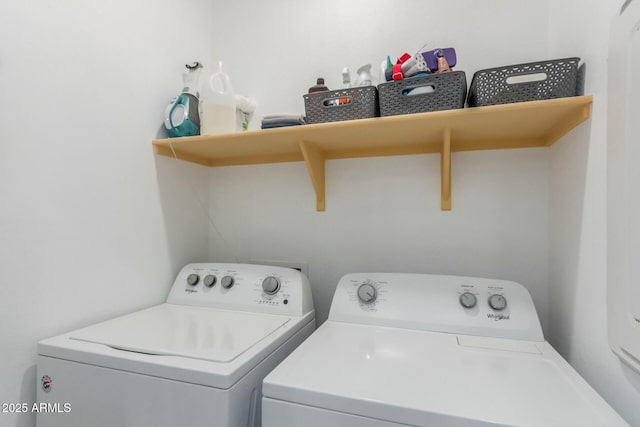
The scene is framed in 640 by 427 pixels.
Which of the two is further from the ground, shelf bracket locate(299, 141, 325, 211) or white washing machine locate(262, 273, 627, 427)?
shelf bracket locate(299, 141, 325, 211)

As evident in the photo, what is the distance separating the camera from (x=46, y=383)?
867 millimetres

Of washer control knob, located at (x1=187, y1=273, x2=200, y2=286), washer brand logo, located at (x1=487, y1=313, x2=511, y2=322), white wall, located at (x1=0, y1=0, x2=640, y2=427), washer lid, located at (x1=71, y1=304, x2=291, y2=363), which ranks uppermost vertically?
white wall, located at (x1=0, y1=0, x2=640, y2=427)

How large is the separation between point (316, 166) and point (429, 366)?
87 cm

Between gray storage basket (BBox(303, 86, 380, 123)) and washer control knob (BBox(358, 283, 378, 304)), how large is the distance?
1.92 feet

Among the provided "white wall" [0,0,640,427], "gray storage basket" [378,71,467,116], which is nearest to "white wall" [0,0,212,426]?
"white wall" [0,0,640,427]

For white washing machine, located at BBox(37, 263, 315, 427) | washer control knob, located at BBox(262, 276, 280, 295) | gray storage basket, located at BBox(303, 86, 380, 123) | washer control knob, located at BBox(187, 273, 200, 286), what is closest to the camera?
white washing machine, located at BBox(37, 263, 315, 427)

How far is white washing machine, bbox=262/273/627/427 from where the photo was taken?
0.61 meters

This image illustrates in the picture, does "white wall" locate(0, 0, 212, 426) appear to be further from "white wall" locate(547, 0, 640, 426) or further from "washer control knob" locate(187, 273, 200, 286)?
"white wall" locate(547, 0, 640, 426)

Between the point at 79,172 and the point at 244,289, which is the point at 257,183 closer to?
the point at 244,289

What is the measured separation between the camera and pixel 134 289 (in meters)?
1.20

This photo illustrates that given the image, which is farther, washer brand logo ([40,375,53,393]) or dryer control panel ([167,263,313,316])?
dryer control panel ([167,263,313,316])

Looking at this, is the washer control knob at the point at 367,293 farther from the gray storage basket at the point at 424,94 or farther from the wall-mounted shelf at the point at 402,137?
the gray storage basket at the point at 424,94

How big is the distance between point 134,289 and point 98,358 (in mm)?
421

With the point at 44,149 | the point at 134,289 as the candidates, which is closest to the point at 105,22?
the point at 44,149
